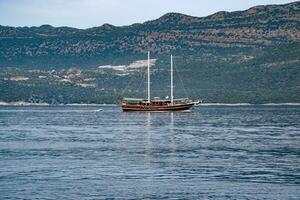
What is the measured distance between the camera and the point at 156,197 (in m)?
50.7

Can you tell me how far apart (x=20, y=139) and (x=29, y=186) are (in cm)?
4690

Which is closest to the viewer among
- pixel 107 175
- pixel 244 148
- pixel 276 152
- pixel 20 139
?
pixel 107 175

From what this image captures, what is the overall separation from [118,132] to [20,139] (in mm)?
19043

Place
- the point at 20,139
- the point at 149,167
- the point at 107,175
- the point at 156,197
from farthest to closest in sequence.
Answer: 1. the point at 20,139
2. the point at 149,167
3. the point at 107,175
4. the point at 156,197

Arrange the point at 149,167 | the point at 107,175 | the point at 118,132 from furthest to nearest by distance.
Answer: the point at 118,132
the point at 149,167
the point at 107,175

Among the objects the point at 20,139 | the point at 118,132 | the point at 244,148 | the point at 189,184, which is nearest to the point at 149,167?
the point at 189,184

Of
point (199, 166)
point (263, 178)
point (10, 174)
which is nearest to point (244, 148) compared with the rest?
point (199, 166)

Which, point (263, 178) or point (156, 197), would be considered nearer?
point (156, 197)

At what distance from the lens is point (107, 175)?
60.3 metres

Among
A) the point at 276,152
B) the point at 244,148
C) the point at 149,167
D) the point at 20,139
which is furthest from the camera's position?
the point at 20,139

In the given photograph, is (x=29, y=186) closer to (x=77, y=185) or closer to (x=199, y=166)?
(x=77, y=185)

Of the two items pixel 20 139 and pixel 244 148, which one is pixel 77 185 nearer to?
pixel 244 148

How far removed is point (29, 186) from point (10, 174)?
645 cm

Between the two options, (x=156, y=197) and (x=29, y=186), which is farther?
(x=29, y=186)
